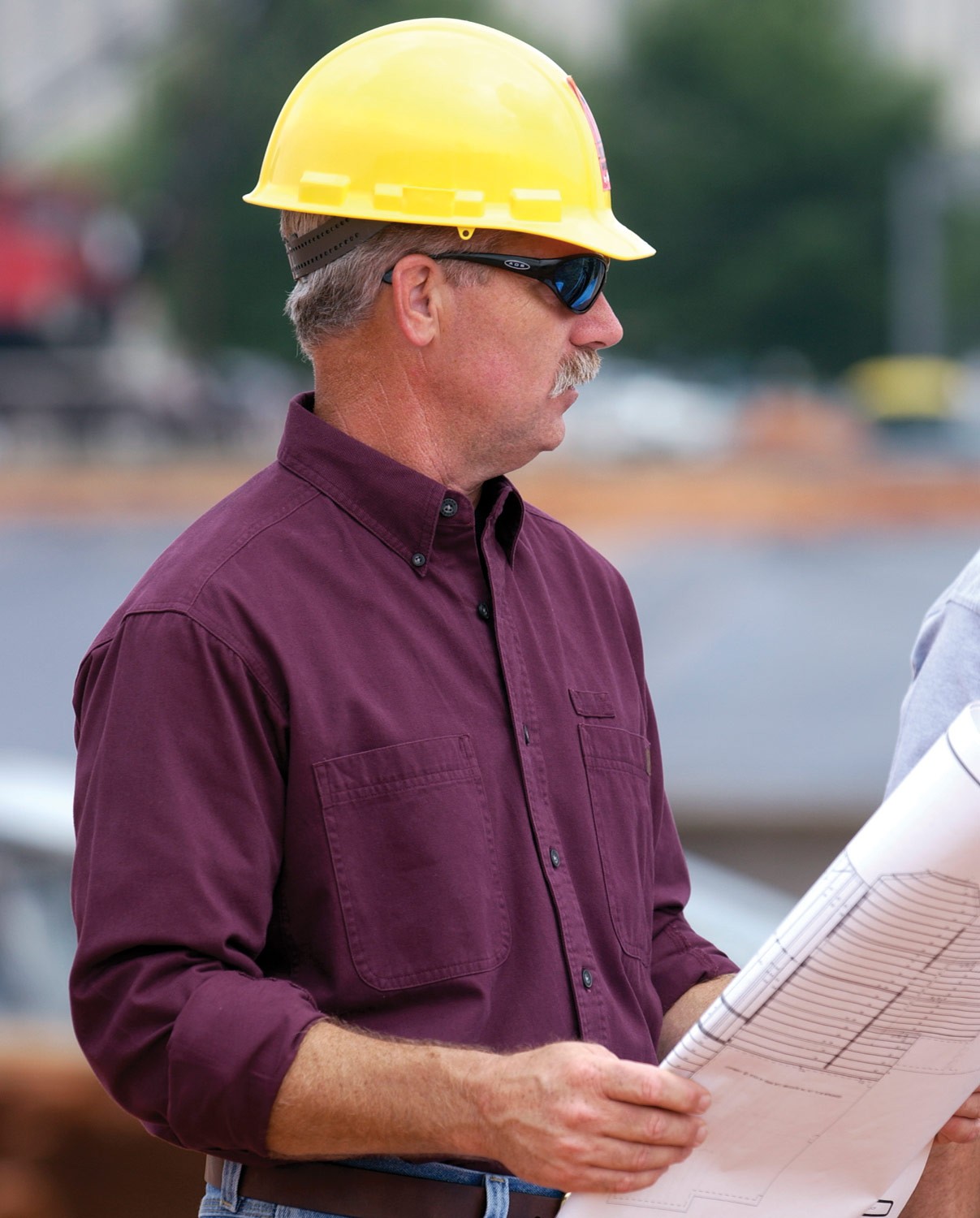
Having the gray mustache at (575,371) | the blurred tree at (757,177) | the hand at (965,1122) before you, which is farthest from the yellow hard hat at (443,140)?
the blurred tree at (757,177)

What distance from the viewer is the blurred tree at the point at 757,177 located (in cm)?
4472

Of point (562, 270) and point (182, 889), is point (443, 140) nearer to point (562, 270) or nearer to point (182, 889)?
point (562, 270)

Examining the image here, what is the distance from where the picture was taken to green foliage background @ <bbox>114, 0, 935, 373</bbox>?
138 feet

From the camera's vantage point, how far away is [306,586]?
71.9 inches

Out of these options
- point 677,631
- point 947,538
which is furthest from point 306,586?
point 947,538

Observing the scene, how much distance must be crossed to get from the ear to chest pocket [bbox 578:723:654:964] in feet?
1.59

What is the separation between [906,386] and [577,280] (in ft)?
126

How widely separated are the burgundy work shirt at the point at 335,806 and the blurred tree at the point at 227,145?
40212 mm

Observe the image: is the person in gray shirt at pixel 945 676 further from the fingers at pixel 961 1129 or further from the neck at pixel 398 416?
the neck at pixel 398 416

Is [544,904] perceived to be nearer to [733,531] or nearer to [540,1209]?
[540,1209]

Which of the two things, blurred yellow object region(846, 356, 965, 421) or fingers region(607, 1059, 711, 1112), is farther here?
blurred yellow object region(846, 356, 965, 421)

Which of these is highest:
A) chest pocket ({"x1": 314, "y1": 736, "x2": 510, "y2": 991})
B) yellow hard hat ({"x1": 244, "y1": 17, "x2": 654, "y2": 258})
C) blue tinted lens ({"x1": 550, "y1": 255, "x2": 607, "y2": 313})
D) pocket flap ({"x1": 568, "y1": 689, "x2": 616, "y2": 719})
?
yellow hard hat ({"x1": 244, "y1": 17, "x2": 654, "y2": 258})

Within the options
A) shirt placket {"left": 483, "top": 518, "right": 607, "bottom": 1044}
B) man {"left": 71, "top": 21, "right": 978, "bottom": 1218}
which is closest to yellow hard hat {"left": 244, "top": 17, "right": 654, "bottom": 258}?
man {"left": 71, "top": 21, "right": 978, "bottom": 1218}

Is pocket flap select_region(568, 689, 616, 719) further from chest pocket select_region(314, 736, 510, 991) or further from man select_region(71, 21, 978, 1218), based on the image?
chest pocket select_region(314, 736, 510, 991)
